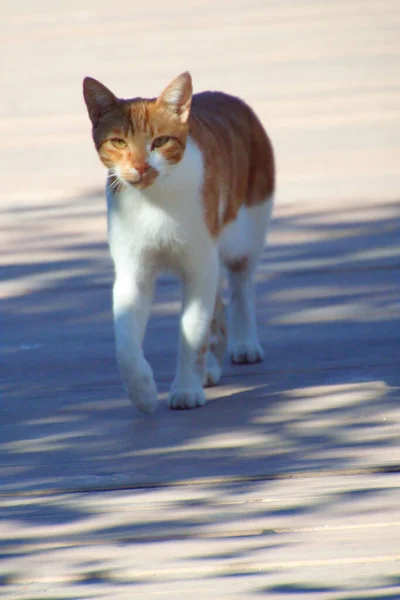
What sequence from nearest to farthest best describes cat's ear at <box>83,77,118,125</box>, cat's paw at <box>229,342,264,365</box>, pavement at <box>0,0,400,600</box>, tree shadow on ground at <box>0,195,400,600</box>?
pavement at <box>0,0,400,600</box> → tree shadow on ground at <box>0,195,400,600</box> → cat's ear at <box>83,77,118,125</box> → cat's paw at <box>229,342,264,365</box>

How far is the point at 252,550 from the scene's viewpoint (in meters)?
2.60

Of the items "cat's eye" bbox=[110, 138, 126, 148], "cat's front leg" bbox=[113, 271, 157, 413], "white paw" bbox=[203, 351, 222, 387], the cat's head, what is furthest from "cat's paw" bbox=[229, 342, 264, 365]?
"cat's eye" bbox=[110, 138, 126, 148]

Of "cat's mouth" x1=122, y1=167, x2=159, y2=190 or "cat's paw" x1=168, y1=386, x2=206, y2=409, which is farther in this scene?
"cat's paw" x1=168, y1=386, x2=206, y2=409

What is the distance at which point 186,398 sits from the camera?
3955 millimetres

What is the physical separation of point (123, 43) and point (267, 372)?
915cm

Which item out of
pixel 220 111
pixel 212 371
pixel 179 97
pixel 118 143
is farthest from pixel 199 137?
pixel 212 371

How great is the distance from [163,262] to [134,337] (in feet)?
0.87

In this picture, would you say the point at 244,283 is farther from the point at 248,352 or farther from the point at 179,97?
the point at 179,97

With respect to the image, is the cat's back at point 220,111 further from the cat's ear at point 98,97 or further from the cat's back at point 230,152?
the cat's ear at point 98,97

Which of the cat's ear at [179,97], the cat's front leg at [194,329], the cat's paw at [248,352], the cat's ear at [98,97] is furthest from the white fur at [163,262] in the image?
the cat's paw at [248,352]

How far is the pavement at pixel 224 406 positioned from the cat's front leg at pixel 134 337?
3.8 inches

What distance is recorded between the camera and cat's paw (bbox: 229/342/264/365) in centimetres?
446

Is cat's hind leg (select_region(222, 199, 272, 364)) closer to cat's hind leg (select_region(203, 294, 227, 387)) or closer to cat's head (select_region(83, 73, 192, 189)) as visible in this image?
cat's hind leg (select_region(203, 294, 227, 387))

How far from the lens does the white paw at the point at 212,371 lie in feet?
13.8
